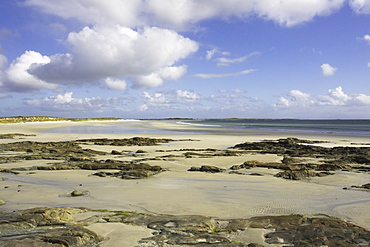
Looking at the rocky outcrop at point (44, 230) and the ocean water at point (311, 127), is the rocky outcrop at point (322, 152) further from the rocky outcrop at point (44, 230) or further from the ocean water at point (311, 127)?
the ocean water at point (311, 127)

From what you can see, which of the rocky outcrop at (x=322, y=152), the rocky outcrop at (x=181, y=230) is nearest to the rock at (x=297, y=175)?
the rocky outcrop at (x=181, y=230)

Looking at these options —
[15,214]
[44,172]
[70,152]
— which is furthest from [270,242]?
[70,152]

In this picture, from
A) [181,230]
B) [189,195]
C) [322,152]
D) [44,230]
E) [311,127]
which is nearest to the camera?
[44,230]

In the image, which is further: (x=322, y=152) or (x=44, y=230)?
(x=322, y=152)

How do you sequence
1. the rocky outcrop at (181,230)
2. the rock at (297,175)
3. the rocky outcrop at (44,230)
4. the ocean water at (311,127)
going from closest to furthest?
the rocky outcrop at (44,230)
the rocky outcrop at (181,230)
the rock at (297,175)
the ocean water at (311,127)

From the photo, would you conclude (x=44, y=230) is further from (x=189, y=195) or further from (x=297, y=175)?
(x=297, y=175)

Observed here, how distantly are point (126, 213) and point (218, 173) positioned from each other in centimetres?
604

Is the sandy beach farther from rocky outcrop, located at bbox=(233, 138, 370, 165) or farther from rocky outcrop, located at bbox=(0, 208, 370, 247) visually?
rocky outcrop, located at bbox=(233, 138, 370, 165)

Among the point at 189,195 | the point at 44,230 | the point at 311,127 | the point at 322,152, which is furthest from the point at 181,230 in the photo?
the point at 311,127

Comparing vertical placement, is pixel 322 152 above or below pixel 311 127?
below

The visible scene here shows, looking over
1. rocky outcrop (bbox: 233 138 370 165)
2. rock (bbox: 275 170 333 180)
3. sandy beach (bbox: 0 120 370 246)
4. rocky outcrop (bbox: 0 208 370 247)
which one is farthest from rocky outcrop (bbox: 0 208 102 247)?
rocky outcrop (bbox: 233 138 370 165)

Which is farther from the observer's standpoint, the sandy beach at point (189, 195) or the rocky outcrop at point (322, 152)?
the rocky outcrop at point (322, 152)

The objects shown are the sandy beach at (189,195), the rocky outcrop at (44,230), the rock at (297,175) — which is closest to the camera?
the rocky outcrop at (44,230)

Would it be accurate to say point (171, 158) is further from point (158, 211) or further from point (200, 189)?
point (158, 211)
